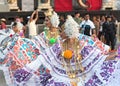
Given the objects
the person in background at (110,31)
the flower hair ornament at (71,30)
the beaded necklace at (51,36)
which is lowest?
the person in background at (110,31)

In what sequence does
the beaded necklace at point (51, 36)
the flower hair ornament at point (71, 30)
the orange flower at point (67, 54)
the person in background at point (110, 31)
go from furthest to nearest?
1. the person in background at point (110, 31)
2. the beaded necklace at point (51, 36)
3. the flower hair ornament at point (71, 30)
4. the orange flower at point (67, 54)

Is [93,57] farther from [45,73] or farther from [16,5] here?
[16,5]

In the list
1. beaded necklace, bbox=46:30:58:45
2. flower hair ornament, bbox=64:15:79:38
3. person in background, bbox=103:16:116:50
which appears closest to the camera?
flower hair ornament, bbox=64:15:79:38

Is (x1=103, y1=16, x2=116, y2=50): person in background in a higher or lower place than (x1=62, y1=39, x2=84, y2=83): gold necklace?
lower

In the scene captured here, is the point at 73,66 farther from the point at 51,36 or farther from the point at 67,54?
the point at 51,36

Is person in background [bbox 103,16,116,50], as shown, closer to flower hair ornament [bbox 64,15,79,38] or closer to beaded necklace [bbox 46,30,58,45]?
beaded necklace [bbox 46,30,58,45]

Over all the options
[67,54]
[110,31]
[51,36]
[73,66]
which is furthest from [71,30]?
[110,31]

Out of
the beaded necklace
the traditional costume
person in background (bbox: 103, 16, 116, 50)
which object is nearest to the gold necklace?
the traditional costume

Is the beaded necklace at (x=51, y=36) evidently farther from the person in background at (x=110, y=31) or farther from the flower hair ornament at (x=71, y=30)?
the person in background at (x=110, y=31)

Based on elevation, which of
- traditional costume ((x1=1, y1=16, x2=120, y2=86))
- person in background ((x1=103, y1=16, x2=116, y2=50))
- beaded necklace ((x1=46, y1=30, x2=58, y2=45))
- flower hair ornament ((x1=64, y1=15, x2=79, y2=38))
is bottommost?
person in background ((x1=103, y1=16, x2=116, y2=50))

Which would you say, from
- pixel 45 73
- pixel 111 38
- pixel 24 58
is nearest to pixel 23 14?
pixel 111 38

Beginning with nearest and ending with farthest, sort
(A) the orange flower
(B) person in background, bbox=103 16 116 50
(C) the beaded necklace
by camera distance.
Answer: (A) the orange flower, (C) the beaded necklace, (B) person in background, bbox=103 16 116 50

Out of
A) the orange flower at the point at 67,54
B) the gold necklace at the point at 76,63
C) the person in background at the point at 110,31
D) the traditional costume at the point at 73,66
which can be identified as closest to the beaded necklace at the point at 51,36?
the traditional costume at the point at 73,66

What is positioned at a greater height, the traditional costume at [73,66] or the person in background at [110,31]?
the traditional costume at [73,66]
